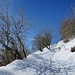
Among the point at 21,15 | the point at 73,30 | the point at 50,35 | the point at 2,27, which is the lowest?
the point at 2,27

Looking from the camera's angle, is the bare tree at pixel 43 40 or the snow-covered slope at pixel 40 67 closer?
the snow-covered slope at pixel 40 67

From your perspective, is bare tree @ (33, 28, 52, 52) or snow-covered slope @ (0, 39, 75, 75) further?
bare tree @ (33, 28, 52, 52)

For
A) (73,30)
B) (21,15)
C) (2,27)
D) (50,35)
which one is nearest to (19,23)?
(21,15)

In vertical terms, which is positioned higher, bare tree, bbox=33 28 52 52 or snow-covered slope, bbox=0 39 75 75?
bare tree, bbox=33 28 52 52

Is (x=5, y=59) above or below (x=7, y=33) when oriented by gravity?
below

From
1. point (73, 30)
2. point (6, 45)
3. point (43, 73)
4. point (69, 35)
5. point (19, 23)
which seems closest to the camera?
point (43, 73)

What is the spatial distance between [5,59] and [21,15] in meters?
5.72

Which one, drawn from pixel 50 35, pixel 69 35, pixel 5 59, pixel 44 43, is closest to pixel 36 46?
pixel 44 43

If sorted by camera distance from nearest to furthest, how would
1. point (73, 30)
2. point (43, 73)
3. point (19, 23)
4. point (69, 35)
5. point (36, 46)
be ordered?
point (43, 73) < point (19, 23) < point (73, 30) < point (69, 35) < point (36, 46)

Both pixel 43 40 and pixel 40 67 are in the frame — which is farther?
pixel 43 40

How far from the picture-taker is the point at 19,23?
1753cm

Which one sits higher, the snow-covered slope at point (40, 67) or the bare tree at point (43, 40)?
the bare tree at point (43, 40)

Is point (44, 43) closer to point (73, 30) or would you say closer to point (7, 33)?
point (73, 30)

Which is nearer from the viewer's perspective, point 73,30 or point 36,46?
point 73,30
